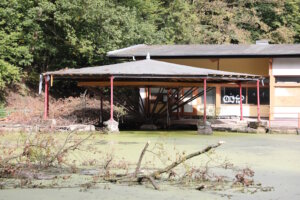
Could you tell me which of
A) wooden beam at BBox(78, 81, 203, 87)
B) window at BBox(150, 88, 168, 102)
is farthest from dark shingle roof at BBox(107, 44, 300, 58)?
wooden beam at BBox(78, 81, 203, 87)

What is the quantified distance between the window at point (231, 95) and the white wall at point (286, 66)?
2.71m

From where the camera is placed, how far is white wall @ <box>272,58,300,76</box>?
28500mm

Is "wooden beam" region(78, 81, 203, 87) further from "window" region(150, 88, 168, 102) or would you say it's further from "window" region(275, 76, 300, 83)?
"window" region(275, 76, 300, 83)

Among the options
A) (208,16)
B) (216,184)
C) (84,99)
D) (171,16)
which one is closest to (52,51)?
(84,99)

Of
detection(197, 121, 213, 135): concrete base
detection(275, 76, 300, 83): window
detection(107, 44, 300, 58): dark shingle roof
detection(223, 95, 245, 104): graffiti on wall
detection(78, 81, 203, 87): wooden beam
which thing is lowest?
detection(197, 121, 213, 135): concrete base

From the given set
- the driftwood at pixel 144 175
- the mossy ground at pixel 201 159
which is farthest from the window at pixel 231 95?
the driftwood at pixel 144 175

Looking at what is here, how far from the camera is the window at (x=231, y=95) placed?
30875mm

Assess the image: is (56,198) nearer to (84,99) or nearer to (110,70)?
(110,70)

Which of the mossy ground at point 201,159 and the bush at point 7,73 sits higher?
the bush at point 7,73

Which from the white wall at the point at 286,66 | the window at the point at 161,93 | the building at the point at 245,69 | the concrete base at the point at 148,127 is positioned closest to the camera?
the concrete base at the point at 148,127

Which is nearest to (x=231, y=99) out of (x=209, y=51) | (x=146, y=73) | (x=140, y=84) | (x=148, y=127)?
(x=209, y=51)

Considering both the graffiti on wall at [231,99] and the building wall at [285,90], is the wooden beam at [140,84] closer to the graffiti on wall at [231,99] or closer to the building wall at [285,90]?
the building wall at [285,90]

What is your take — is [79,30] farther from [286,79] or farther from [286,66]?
[286,79]

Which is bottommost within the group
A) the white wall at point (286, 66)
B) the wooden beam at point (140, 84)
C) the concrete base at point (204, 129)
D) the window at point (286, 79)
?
the concrete base at point (204, 129)
